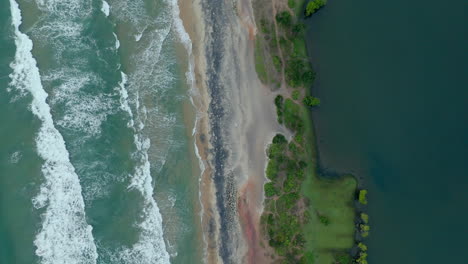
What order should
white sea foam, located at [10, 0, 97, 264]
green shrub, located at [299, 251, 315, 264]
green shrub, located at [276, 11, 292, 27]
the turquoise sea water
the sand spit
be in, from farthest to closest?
green shrub, located at [276, 11, 292, 27]
the sand spit
green shrub, located at [299, 251, 315, 264]
the turquoise sea water
white sea foam, located at [10, 0, 97, 264]

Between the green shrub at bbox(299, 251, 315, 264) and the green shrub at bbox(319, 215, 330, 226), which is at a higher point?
the green shrub at bbox(319, 215, 330, 226)

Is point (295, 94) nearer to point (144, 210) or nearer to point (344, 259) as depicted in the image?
point (344, 259)

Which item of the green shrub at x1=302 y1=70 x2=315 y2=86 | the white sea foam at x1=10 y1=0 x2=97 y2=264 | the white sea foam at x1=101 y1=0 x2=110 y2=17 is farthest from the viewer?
the white sea foam at x1=101 y1=0 x2=110 y2=17

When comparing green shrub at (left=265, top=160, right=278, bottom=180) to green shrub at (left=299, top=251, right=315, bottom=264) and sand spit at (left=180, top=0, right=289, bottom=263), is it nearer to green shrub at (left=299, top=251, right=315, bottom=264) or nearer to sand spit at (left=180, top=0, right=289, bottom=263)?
sand spit at (left=180, top=0, right=289, bottom=263)

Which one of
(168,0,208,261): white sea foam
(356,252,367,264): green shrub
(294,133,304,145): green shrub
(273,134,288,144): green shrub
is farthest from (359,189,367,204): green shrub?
(168,0,208,261): white sea foam

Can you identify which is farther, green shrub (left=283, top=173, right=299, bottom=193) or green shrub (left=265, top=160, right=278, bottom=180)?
green shrub (left=265, top=160, right=278, bottom=180)

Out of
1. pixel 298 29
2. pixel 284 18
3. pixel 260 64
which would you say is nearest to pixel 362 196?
pixel 260 64

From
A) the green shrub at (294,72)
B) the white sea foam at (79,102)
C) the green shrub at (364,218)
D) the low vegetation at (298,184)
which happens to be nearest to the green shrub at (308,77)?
the low vegetation at (298,184)

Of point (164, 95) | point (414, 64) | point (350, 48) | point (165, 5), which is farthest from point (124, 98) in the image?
point (414, 64)
